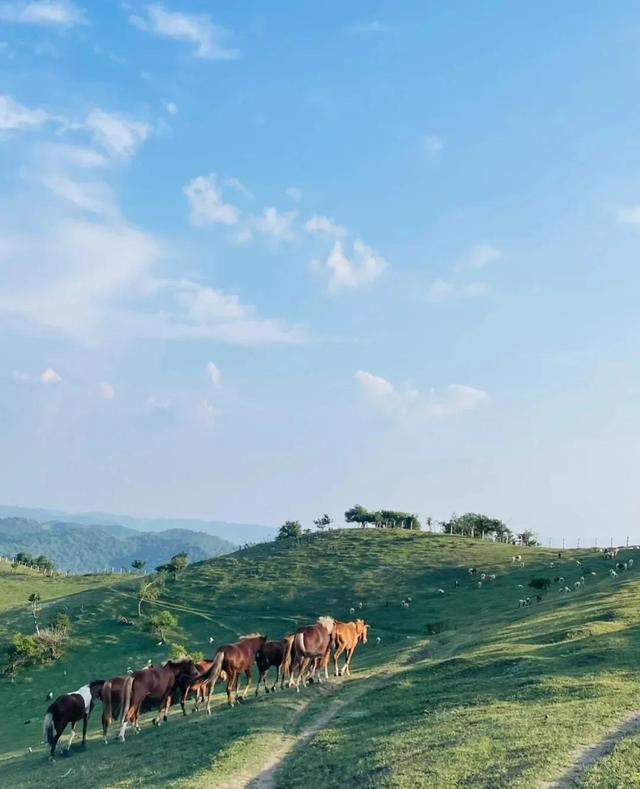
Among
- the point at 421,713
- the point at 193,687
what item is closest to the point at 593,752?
the point at 421,713

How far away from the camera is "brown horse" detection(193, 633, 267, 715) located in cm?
2786

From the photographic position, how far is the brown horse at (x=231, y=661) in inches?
1097

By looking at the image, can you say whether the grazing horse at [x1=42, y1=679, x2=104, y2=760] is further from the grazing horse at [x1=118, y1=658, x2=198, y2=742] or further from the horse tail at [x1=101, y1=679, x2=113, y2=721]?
the grazing horse at [x1=118, y1=658, x2=198, y2=742]

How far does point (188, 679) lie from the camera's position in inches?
1118

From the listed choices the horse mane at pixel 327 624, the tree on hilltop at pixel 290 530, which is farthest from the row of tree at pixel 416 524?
the horse mane at pixel 327 624

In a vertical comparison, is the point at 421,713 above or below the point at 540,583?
below

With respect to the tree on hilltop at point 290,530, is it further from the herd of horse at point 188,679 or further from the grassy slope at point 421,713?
the herd of horse at point 188,679

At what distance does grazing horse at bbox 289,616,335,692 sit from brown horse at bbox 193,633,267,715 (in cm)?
172

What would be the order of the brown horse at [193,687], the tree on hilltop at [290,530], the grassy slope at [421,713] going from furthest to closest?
the tree on hilltop at [290,530]
the brown horse at [193,687]
the grassy slope at [421,713]

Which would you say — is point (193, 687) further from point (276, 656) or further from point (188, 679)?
point (276, 656)

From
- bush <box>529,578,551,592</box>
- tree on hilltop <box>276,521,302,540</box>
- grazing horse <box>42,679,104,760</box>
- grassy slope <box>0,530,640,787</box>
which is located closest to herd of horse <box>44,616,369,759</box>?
grazing horse <box>42,679,104,760</box>

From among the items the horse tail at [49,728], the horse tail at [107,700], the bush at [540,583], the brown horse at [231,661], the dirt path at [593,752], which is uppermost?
the bush at [540,583]

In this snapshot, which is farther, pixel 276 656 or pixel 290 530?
pixel 290 530

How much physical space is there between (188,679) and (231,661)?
6.07 ft
